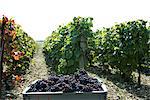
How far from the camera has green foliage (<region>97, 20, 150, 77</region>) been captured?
44.3 ft

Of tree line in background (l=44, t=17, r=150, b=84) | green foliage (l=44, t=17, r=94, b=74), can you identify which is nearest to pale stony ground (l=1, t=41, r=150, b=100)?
tree line in background (l=44, t=17, r=150, b=84)

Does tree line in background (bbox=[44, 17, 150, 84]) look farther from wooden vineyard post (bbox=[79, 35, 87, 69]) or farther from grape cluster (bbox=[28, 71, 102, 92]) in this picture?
grape cluster (bbox=[28, 71, 102, 92])

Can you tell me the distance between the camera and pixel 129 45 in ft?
44.3

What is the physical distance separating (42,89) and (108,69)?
36.8ft

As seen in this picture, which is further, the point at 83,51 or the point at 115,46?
the point at 115,46

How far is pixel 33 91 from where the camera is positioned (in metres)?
4.98

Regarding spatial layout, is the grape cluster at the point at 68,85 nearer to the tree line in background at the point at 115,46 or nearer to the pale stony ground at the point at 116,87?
the pale stony ground at the point at 116,87

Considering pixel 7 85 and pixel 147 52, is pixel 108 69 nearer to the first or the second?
pixel 147 52

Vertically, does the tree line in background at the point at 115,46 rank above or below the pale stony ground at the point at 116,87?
above

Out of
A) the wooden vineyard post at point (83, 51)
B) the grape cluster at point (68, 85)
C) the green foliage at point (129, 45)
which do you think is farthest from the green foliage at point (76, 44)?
the grape cluster at point (68, 85)

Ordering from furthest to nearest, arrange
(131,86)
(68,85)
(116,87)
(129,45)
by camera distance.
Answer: (129,45), (131,86), (116,87), (68,85)

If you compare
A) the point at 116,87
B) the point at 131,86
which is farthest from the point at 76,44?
the point at 131,86

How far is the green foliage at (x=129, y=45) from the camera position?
44.3ft

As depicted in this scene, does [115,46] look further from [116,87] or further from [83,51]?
[116,87]
